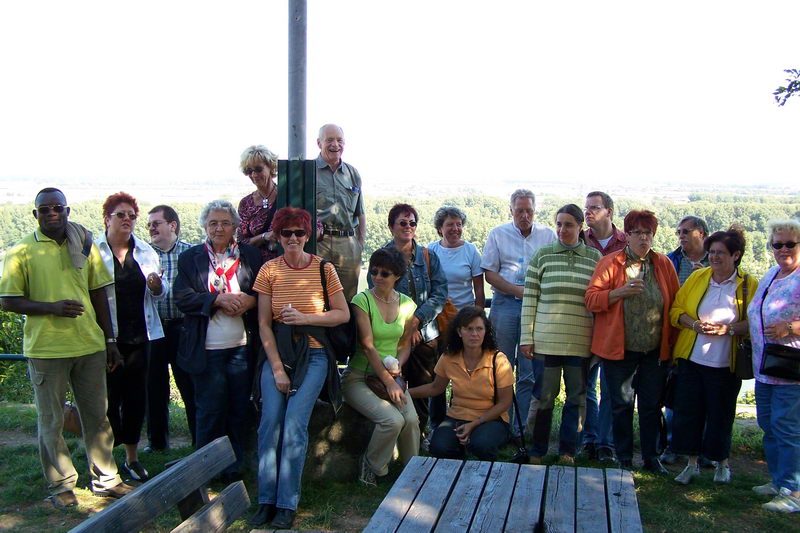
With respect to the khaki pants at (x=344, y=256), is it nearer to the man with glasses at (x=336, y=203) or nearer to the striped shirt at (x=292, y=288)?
the man with glasses at (x=336, y=203)

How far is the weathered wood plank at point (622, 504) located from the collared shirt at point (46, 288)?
3.33 meters

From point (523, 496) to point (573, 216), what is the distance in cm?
261

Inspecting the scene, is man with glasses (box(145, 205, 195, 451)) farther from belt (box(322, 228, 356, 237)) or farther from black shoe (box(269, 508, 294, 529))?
black shoe (box(269, 508, 294, 529))

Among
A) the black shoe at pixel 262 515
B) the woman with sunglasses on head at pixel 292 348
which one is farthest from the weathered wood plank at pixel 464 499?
the black shoe at pixel 262 515

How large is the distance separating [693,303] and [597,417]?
1.44 meters

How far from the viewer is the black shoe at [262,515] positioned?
4398mm

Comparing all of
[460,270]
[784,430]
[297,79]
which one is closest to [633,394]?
[784,430]

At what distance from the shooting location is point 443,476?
138 inches

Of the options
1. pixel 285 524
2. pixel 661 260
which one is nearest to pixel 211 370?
pixel 285 524

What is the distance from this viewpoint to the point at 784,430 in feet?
15.3

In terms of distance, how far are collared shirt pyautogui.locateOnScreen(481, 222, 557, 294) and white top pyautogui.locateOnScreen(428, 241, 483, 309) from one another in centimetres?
9

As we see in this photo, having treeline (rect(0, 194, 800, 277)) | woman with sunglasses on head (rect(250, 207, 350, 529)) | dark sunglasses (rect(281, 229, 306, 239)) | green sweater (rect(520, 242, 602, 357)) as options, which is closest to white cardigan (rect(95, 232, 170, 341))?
treeline (rect(0, 194, 800, 277))

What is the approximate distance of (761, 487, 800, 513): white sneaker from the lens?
4.59 m

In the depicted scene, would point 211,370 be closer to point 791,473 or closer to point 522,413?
point 522,413
